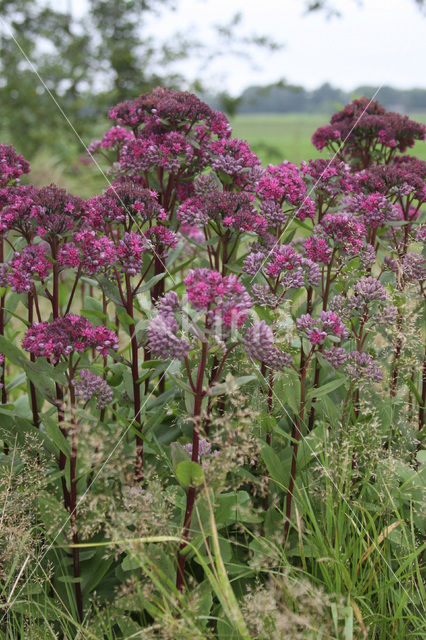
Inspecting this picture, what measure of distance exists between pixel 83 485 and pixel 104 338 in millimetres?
659

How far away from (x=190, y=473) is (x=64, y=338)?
63cm

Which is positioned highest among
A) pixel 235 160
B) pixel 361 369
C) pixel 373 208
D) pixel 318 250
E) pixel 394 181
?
pixel 235 160

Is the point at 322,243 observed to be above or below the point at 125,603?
above

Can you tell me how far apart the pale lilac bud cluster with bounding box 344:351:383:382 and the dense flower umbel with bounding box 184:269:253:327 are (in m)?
0.66

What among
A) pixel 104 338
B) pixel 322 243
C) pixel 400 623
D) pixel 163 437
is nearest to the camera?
pixel 400 623

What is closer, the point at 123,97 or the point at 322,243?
the point at 322,243

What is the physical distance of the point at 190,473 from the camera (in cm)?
186

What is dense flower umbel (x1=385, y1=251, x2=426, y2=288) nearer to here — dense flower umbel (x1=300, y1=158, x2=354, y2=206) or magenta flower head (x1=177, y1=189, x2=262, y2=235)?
dense flower umbel (x1=300, y1=158, x2=354, y2=206)

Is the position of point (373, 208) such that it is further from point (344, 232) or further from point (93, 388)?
point (93, 388)

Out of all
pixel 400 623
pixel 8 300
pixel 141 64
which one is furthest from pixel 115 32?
pixel 400 623

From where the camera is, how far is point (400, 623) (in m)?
1.93

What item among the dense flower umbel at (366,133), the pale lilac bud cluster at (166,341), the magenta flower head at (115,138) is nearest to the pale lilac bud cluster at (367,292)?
the pale lilac bud cluster at (166,341)

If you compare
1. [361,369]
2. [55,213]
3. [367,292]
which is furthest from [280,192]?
[55,213]

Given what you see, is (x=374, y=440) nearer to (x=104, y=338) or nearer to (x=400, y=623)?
(x=400, y=623)
